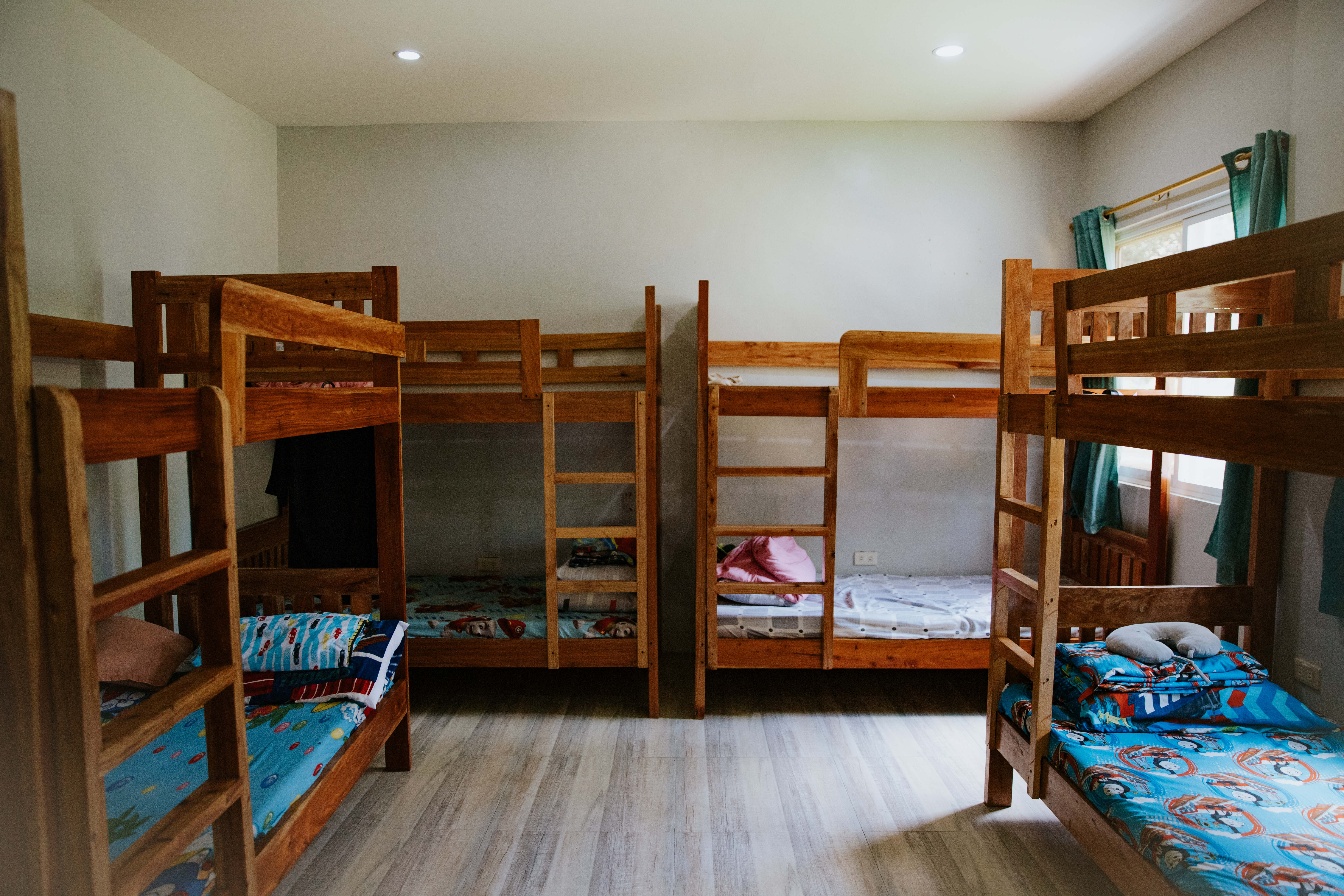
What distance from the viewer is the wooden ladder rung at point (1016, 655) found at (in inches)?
86.8

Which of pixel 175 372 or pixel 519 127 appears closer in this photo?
pixel 175 372

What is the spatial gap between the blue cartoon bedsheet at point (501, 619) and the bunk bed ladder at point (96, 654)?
1.50 meters

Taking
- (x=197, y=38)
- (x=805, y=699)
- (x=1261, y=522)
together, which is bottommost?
(x=805, y=699)

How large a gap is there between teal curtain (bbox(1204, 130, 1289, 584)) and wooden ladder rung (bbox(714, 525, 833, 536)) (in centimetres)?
149

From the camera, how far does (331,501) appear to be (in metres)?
3.22

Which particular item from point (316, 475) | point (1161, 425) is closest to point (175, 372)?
point (316, 475)

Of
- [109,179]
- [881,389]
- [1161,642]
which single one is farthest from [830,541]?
[109,179]

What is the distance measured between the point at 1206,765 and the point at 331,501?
3.42 m

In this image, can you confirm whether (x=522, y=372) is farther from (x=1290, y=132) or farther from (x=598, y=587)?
(x=1290, y=132)

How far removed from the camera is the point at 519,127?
12.9 feet

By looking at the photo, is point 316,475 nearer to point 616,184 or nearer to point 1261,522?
point 616,184

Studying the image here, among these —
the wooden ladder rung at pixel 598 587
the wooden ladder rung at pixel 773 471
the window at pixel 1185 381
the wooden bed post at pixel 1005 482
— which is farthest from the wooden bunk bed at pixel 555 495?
the window at pixel 1185 381

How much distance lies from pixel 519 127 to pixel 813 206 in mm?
1746

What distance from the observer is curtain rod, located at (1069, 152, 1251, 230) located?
2.72 meters
